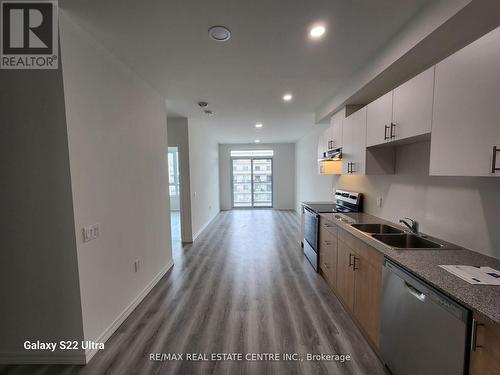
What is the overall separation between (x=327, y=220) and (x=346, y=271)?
2.34 feet

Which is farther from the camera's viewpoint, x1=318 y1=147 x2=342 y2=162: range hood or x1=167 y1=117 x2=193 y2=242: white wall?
x1=167 y1=117 x2=193 y2=242: white wall

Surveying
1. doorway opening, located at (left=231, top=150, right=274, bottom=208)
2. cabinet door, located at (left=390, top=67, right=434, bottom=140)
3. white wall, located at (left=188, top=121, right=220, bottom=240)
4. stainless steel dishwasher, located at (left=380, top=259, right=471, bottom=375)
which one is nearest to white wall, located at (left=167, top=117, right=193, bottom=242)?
white wall, located at (left=188, top=121, right=220, bottom=240)

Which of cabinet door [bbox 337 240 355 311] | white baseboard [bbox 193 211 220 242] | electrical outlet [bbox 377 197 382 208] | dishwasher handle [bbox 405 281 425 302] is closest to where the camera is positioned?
dishwasher handle [bbox 405 281 425 302]

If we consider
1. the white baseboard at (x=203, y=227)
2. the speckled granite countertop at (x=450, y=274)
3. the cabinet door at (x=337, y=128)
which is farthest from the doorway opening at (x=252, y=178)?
the speckled granite countertop at (x=450, y=274)

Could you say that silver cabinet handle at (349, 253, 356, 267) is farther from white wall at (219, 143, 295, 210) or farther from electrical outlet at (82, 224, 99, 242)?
white wall at (219, 143, 295, 210)

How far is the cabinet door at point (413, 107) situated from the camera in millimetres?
1572

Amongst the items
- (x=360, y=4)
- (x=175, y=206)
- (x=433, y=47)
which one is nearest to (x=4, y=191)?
(x=360, y=4)

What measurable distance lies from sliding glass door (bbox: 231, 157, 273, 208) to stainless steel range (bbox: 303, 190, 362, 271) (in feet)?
16.0

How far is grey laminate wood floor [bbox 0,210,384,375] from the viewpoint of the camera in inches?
66.6

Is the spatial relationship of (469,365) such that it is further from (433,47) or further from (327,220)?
(433,47)

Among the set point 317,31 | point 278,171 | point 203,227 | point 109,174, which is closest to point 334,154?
point 317,31

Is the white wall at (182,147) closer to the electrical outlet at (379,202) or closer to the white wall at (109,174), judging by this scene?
the white wall at (109,174)

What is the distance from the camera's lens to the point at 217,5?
149cm

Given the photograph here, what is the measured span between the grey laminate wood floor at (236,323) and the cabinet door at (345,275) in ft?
0.59
